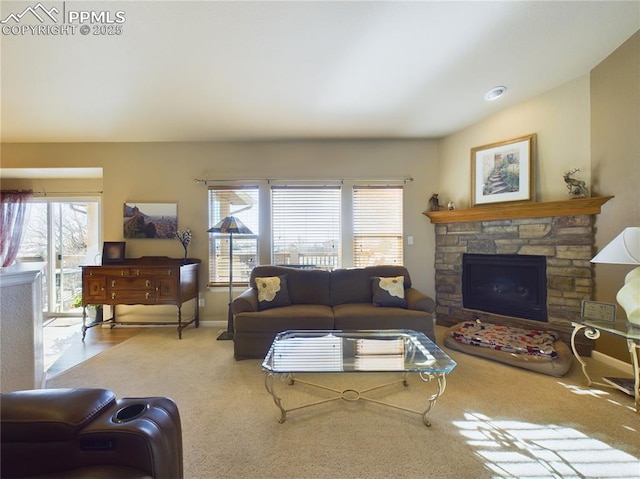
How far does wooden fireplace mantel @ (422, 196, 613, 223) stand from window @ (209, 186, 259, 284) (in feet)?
8.34

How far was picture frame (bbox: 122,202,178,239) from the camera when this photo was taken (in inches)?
148

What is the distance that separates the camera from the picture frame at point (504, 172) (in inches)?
117

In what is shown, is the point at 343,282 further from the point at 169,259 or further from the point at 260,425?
the point at 169,259

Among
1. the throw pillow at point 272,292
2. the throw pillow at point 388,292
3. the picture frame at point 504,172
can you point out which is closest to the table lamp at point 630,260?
the picture frame at point 504,172

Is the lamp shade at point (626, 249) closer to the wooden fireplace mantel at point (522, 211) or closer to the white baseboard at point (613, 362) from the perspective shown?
the wooden fireplace mantel at point (522, 211)

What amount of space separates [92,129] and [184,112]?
1422mm

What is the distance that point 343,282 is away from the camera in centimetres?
324

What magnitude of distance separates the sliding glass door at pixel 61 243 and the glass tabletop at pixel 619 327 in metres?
6.10

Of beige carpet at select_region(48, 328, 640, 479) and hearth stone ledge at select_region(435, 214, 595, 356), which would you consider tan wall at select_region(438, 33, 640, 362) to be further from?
beige carpet at select_region(48, 328, 640, 479)

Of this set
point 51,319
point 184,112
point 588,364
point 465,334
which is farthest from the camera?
point 51,319

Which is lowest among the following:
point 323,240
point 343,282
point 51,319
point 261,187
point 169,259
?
point 51,319

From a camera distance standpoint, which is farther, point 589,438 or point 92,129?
point 92,129

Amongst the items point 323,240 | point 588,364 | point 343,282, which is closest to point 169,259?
point 323,240

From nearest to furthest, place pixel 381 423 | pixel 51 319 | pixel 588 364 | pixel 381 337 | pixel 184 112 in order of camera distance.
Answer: pixel 381 423
pixel 381 337
pixel 588 364
pixel 184 112
pixel 51 319
